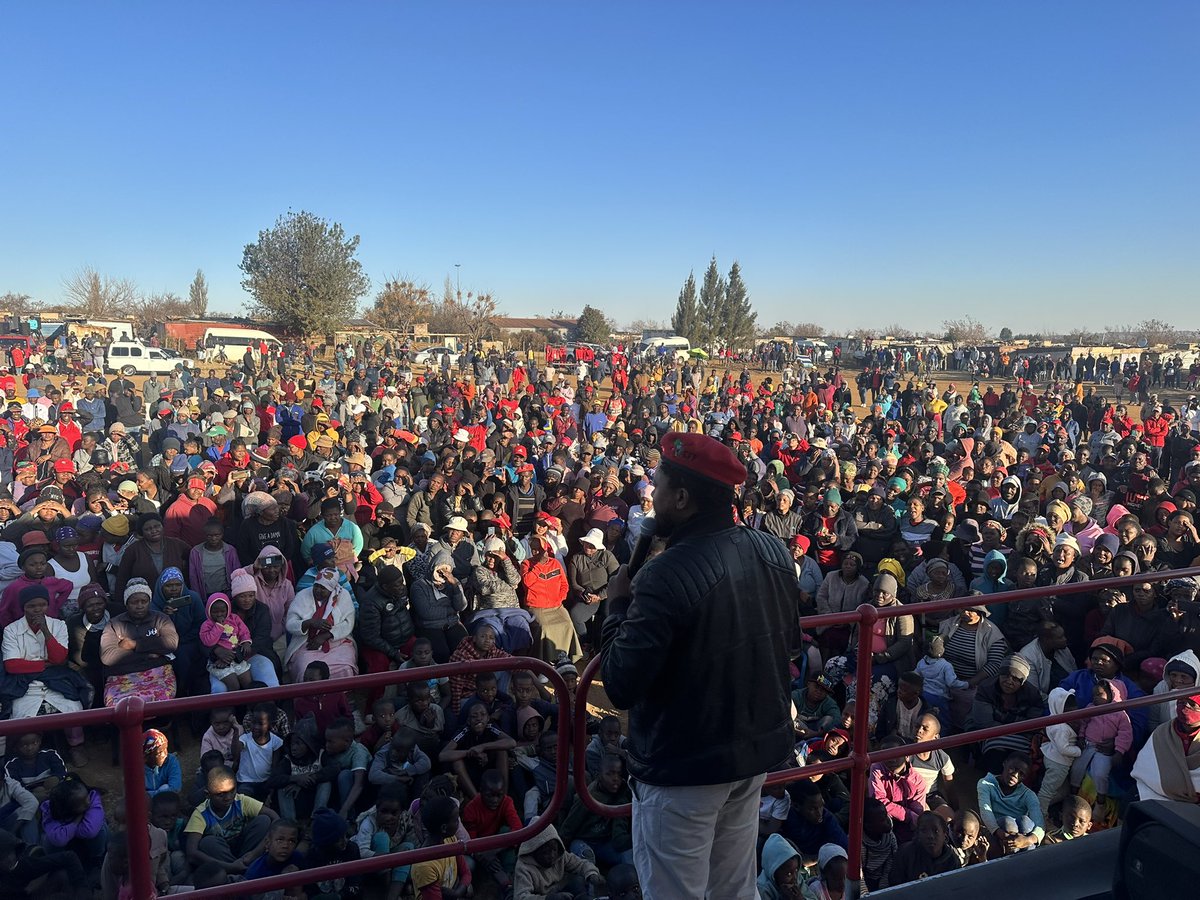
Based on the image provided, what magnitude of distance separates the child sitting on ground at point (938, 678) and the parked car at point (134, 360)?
98.0 ft

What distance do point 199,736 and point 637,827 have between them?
497 centimetres

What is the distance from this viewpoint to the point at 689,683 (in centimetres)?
189

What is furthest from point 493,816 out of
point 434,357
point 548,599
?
point 434,357

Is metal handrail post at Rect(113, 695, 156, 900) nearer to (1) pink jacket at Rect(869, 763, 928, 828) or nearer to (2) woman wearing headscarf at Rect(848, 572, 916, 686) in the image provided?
(1) pink jacket at Rect(869, 763, 928, 828)

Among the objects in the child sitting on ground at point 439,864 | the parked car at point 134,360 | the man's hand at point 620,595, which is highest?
the parked car at point 134,360

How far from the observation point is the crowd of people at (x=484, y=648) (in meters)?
4.35

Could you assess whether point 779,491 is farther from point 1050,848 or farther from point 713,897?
point 713,897

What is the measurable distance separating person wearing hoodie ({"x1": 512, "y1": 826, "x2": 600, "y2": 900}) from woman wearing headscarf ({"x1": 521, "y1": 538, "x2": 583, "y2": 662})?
102 inches

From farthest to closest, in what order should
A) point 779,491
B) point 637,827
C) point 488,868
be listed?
point 779,491, point 488,868, point 637,827

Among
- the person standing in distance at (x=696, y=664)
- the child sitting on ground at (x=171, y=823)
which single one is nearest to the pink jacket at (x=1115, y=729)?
the person standing in distance at (x=696, y=664)

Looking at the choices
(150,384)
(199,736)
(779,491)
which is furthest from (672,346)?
(199,736)

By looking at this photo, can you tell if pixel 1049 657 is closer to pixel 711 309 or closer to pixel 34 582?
pixel 34 582

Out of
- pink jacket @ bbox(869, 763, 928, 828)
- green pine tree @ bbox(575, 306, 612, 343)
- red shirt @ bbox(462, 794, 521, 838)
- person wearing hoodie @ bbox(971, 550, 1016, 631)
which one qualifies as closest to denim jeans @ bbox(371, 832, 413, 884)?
red shirt @ bbox(462, 794, 521, 838)

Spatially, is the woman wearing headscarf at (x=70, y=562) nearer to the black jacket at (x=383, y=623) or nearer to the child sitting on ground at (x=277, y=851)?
the black jacket at (x=383, y=623)
